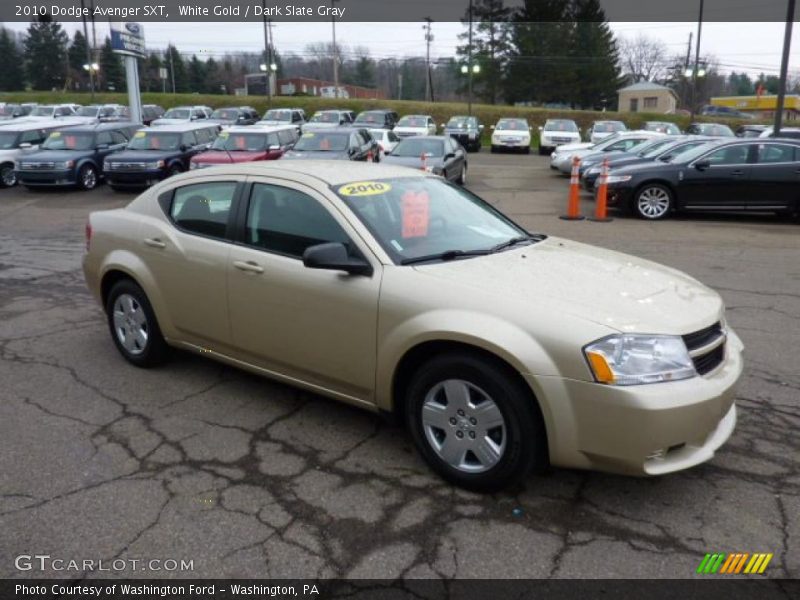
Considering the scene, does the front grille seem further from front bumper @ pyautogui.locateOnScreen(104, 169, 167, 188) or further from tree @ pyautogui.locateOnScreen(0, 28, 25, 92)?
tree @ pyautogui.locateOnScreen(0, 28, 25, 92)

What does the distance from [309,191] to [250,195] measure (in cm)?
51

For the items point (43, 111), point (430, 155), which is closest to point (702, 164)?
point (430, 155)

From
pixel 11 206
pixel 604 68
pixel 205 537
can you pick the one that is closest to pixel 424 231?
pixel 205 537

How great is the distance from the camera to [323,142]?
1661 cm

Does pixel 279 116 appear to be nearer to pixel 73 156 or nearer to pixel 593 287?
pixel 73 156

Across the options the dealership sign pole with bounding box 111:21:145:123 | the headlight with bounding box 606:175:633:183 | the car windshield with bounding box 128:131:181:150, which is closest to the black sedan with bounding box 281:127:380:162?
the car windshield with bounding box 128:131:181:150

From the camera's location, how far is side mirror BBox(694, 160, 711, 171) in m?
12.5

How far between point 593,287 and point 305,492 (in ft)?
5.98

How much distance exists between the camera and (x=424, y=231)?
4004 millimetres

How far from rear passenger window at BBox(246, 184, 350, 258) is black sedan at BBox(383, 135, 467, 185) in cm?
1131

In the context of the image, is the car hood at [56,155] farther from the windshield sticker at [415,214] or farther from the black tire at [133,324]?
the windshield sticker at [415,214]

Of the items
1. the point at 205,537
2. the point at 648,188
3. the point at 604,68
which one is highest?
the point at 604,68

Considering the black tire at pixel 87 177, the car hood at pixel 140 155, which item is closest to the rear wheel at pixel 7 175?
the black tire at pixel 87 177

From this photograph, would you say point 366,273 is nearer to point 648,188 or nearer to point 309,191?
point 309,191
